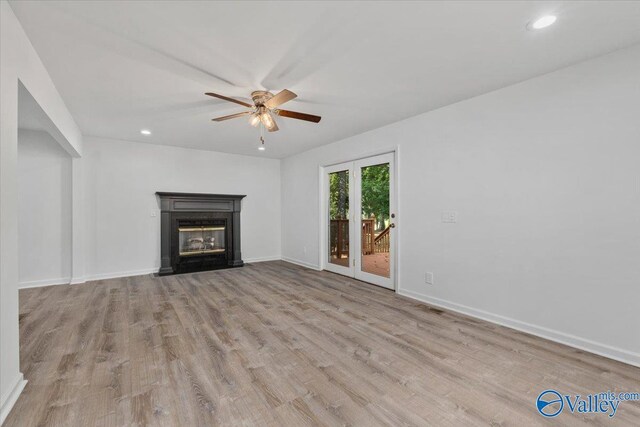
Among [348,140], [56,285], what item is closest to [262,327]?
[348,140]

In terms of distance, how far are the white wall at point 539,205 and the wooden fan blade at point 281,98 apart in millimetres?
2009

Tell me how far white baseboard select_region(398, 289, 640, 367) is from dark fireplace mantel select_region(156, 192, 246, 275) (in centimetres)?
401

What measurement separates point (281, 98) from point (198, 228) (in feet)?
12.9

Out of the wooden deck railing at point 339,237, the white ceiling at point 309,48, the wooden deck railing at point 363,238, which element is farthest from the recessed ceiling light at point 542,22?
the wooden deck railing at point 339,237

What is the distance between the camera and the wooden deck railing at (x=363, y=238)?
4465 mm

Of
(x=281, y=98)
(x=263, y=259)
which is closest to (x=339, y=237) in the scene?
(x=263, y=259)

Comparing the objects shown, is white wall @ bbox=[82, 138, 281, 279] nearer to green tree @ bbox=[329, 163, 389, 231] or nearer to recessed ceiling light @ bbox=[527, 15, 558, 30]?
green tree @ bbox=[329, 163, 389, 231]

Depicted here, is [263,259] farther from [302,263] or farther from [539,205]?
[539,205]

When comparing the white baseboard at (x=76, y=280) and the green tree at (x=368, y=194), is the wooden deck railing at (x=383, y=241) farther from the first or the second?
the white baseboard at (x=76, y=280)

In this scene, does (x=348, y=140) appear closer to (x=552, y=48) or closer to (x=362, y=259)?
(x=362, y=259)

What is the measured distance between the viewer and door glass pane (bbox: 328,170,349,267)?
16.5ft

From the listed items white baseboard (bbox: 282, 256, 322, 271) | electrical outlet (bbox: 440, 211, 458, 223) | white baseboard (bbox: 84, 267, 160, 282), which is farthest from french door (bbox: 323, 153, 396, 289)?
white baseboard (bbox: 84, 267, 160, 282)

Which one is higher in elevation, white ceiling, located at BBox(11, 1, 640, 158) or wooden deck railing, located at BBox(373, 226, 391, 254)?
white ceiling, located at BBox(11, 1, 640, 158)

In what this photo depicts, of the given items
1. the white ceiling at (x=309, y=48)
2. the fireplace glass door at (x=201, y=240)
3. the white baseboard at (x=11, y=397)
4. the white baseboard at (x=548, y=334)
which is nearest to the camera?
the white baseboard at (x=11, y=397)
